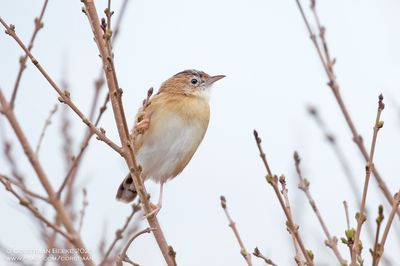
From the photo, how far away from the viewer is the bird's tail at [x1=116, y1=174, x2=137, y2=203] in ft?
22.1

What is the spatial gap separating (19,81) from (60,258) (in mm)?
1261

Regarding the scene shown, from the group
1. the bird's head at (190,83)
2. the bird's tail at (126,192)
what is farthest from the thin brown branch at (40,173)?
the bird's head at (190,83)

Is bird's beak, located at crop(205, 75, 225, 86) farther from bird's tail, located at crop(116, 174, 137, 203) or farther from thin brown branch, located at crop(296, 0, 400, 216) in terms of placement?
thin brown branch, located at crop(296, 0, 400, 216)

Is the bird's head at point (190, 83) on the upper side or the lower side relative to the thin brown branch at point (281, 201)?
upper

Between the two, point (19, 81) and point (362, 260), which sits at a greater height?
point (19, 81)

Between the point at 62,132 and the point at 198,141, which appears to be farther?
the point at 198,141

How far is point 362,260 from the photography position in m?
2.84

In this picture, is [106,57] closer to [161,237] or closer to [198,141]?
[161,237]

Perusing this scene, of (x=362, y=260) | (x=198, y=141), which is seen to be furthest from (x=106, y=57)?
(x=198, y=141)

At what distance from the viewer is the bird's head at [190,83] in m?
6.98

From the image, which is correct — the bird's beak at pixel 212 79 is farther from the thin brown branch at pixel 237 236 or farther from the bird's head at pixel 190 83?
the thin brown branch at pixel 237 236

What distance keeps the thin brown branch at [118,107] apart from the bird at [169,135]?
2.11 m

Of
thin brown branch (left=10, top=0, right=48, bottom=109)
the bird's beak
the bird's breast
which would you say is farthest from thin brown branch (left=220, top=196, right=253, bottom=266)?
the bird's beak

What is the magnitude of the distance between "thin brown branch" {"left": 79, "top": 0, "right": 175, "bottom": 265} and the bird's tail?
2.97m
